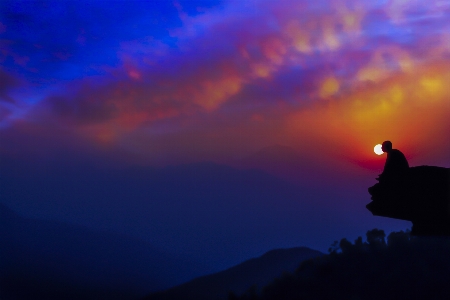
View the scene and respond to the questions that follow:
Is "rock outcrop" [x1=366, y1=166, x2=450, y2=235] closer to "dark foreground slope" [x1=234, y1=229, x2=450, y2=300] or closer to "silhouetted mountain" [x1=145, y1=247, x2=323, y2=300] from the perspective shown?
"dark foreground slope" [x1=234, y1=229, x2=450, y2=300]

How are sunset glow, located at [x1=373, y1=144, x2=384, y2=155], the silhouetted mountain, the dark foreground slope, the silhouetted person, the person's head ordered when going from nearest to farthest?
the silhouetted person
the person's head
sunset glow, located at [x1=373, y1=144, x2=384, y2=155]
the dark foreground slope
the silhouetted mountain

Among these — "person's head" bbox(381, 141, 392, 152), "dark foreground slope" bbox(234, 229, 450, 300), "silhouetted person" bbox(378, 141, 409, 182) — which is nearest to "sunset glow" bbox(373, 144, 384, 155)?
"person's head" bbox(381, 141, 392, 152)

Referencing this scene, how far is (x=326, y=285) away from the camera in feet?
238

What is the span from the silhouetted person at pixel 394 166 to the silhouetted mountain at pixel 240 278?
153 m

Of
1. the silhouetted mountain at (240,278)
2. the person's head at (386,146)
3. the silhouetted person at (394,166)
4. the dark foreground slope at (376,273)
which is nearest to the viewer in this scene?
the silhouetted person at (394,166)

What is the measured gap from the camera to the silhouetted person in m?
5.77

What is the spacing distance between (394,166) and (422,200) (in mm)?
670

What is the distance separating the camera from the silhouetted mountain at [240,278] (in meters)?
159

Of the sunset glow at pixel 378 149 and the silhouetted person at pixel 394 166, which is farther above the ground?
the sunset glow at pixel 378 149

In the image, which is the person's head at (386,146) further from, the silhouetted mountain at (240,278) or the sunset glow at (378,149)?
the silhouetted mountain at (240,278)

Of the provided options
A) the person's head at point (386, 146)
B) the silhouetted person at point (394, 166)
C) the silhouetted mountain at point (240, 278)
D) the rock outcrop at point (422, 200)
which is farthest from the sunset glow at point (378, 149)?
the silhouetted mountain at point (240, 278)

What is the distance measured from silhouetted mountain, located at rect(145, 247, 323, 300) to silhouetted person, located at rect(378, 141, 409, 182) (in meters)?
153

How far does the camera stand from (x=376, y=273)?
72.6 meters

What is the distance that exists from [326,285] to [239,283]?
3990 inches
